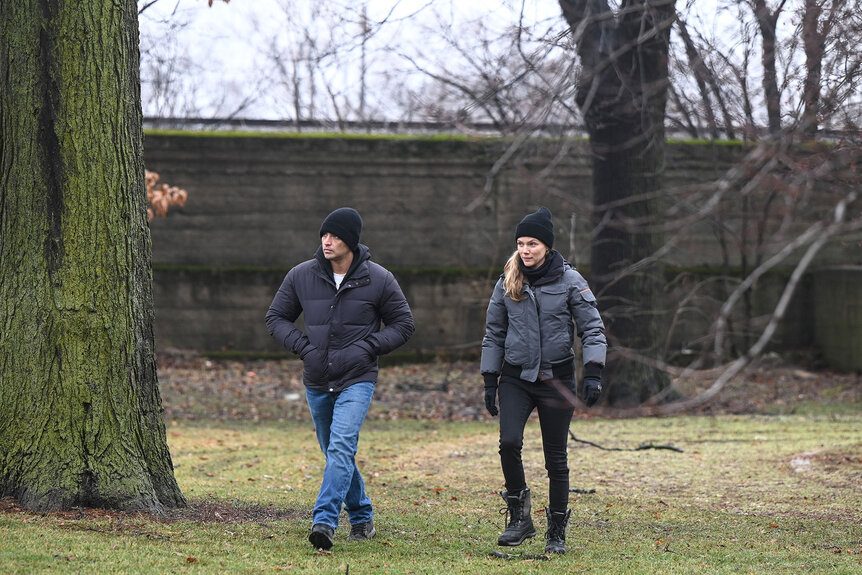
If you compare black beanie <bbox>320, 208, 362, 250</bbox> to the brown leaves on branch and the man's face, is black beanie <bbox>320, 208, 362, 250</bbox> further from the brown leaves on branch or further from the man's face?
the brown leaves on branch

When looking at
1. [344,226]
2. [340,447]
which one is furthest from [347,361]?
[344,226]

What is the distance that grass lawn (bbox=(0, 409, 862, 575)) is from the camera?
557 centimetres

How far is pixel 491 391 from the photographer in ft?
20.1

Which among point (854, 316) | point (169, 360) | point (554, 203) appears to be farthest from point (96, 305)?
point (854, 316)

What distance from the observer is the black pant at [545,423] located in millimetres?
6059

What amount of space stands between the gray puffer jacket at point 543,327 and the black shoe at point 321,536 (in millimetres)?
1336

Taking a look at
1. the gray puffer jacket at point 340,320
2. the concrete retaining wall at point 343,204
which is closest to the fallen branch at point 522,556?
the gray puffer jacket at point 340,320

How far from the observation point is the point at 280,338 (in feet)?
20.6

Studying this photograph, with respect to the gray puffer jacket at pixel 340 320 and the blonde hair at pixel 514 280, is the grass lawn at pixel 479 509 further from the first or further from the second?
the blonde hair at pixel 514 280

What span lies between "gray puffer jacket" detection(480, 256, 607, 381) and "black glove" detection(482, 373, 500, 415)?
0.05 m

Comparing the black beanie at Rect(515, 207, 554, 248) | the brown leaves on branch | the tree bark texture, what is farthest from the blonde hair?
the brown leaves on branch

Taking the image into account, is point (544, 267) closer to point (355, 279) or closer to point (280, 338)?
point (355, 279)

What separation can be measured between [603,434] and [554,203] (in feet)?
22.1

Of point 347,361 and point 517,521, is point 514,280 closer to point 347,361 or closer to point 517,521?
point 347,361
